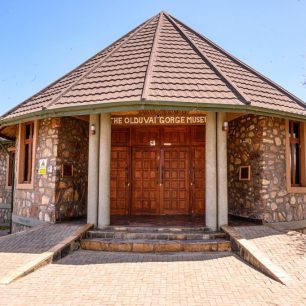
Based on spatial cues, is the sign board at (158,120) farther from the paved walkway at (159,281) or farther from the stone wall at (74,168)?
the paved walkway at (159,281)

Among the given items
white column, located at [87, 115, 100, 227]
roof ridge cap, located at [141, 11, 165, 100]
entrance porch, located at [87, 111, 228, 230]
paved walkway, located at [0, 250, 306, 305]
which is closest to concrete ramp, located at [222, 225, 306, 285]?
paved walkway, located at [0, 250, 306, 305]

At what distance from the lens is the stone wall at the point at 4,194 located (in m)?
14.7

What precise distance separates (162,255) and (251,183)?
143 inches

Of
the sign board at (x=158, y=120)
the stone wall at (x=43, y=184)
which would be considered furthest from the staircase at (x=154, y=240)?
the sign board at (x=158, y=120)

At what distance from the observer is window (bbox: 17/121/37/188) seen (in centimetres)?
975

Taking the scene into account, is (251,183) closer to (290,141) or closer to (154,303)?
(290,141)

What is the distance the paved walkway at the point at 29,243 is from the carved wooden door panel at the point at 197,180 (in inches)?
144

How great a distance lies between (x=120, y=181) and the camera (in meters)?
10.2

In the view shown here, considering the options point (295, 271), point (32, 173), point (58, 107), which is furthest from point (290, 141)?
point (32, 173)

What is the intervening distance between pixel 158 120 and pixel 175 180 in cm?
193

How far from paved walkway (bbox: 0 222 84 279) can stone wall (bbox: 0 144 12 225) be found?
7.55 metres

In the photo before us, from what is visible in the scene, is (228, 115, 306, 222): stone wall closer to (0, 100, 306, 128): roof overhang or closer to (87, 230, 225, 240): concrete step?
(0, 100, 306, 128): roof overhang

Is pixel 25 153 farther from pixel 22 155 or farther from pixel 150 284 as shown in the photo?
pixel 150 284

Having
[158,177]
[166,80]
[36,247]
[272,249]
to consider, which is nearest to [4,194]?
[158,177]
